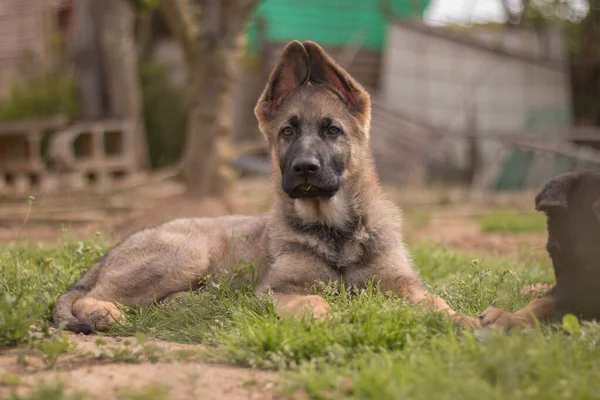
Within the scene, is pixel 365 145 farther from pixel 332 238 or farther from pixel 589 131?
pixel 589 131

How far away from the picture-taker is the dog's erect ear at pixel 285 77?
5168 mm

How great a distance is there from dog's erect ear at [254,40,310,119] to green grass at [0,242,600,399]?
1354 mm

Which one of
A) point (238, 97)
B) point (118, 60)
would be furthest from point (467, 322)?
point (238, 97)

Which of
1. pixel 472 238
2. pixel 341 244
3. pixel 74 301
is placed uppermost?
pixel 341 244

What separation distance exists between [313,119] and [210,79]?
4.97 m

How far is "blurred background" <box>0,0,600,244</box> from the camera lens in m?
9.84

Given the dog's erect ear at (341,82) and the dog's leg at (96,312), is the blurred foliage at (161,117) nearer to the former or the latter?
the dog's erect ear at (341,82)

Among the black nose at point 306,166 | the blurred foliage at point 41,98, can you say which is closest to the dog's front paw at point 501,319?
the black nose at point 306,166

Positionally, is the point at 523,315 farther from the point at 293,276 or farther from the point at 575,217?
the point at 293,276

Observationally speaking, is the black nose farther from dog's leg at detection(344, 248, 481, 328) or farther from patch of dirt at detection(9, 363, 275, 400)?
patch of dirt at detection(9, 363, 275, 400)

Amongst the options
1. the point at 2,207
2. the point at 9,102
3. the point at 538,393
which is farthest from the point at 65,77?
the point at 538,393

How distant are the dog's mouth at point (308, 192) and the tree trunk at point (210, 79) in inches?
202

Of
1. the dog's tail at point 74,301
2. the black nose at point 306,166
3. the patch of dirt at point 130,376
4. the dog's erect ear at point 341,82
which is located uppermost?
the dog's erect ear at point 341,82

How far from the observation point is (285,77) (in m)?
5.27
